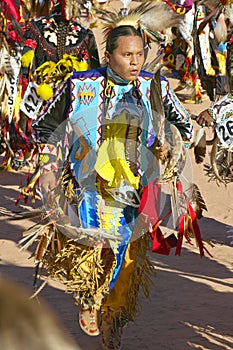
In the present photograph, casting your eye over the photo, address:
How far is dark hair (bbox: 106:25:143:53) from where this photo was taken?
3.56 m

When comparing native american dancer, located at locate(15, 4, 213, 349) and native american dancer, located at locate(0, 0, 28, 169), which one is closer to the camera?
native american dancer, located at locate(15, 4, 213, 349)

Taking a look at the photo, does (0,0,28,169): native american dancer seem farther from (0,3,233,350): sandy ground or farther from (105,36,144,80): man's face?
(105,36,144,80): man's face

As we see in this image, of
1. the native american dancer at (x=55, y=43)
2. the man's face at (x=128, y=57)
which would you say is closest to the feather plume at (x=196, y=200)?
the man's face at (x=128, y=57)

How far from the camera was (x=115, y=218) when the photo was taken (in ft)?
11.8

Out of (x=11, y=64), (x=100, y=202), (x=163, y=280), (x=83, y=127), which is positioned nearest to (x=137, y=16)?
(x=83, y=127)

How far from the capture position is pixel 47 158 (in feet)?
11.8

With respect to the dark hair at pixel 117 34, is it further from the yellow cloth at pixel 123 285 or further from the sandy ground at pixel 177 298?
the yellow cloth at pixel 123 285

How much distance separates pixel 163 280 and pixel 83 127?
192 centimetres

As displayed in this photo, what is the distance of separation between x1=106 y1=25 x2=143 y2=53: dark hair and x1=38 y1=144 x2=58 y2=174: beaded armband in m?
0.52

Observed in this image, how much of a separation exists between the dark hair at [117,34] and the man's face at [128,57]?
0.02 metres

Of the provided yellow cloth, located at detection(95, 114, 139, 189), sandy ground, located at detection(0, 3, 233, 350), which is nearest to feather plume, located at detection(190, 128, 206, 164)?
sandy ground, located at detection(0, 3, 233, 350)

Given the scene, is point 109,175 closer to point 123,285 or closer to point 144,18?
point 123,285

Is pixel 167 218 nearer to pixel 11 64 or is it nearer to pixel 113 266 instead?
pixel 113 266

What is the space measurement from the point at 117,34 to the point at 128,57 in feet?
0.40
